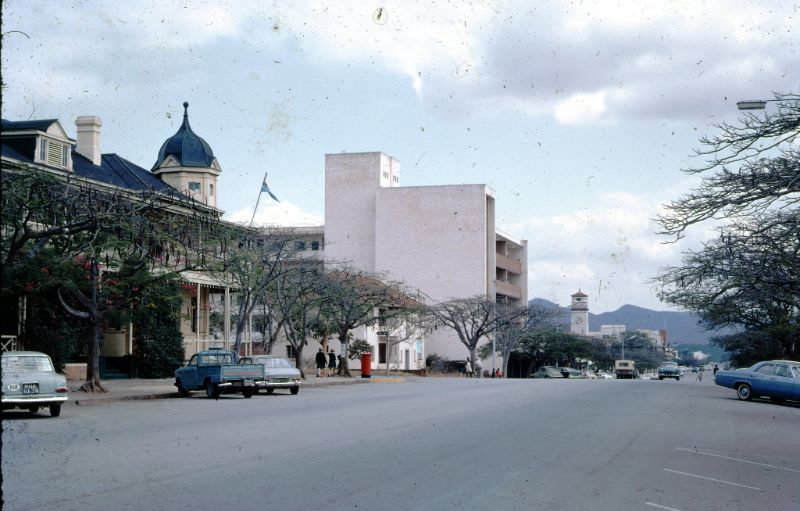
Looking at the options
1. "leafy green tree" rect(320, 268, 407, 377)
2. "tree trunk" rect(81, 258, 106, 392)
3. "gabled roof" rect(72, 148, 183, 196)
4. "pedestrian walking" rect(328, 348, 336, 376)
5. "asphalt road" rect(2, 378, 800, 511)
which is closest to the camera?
"asphalt road" rect(2, 378, 800, 511)

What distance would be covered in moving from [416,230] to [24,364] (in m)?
70.8

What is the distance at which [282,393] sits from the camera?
34.8 metres

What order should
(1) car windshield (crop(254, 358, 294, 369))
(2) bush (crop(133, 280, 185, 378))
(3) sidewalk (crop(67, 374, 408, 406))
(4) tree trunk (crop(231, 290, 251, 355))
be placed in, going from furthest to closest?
(2) bush (crop(133, 280, 185, 378)) → (4) tree trunk (crop(231, 290, 251, 355)) → (1) car windshield (crop(254, 358, 294, 369)) → (3) sidewalk (crop(67, 374, 408, 406))

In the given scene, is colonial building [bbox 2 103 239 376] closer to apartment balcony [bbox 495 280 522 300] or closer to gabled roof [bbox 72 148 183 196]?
gabled roof [bbox 72 148 183 196]

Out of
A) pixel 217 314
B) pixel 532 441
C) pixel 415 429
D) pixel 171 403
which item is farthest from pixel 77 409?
pixel 217 314

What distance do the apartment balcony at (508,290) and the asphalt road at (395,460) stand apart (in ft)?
231

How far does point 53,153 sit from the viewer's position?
37531mm

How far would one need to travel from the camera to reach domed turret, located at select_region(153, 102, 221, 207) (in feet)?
166

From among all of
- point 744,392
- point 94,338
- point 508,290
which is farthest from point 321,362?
point 508,290

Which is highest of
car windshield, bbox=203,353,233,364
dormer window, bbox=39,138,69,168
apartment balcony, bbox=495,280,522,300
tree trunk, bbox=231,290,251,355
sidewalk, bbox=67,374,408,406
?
dormer window, bbox=39,138,69,168

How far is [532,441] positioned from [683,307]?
2694 cm

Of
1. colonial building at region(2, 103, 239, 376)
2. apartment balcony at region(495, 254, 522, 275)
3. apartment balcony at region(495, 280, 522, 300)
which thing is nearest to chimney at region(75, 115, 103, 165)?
colonial building at region(2, 103, 239, 376)

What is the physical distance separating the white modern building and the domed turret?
36.6 metres

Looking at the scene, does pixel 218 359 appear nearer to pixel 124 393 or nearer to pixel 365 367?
pixel 124 393
